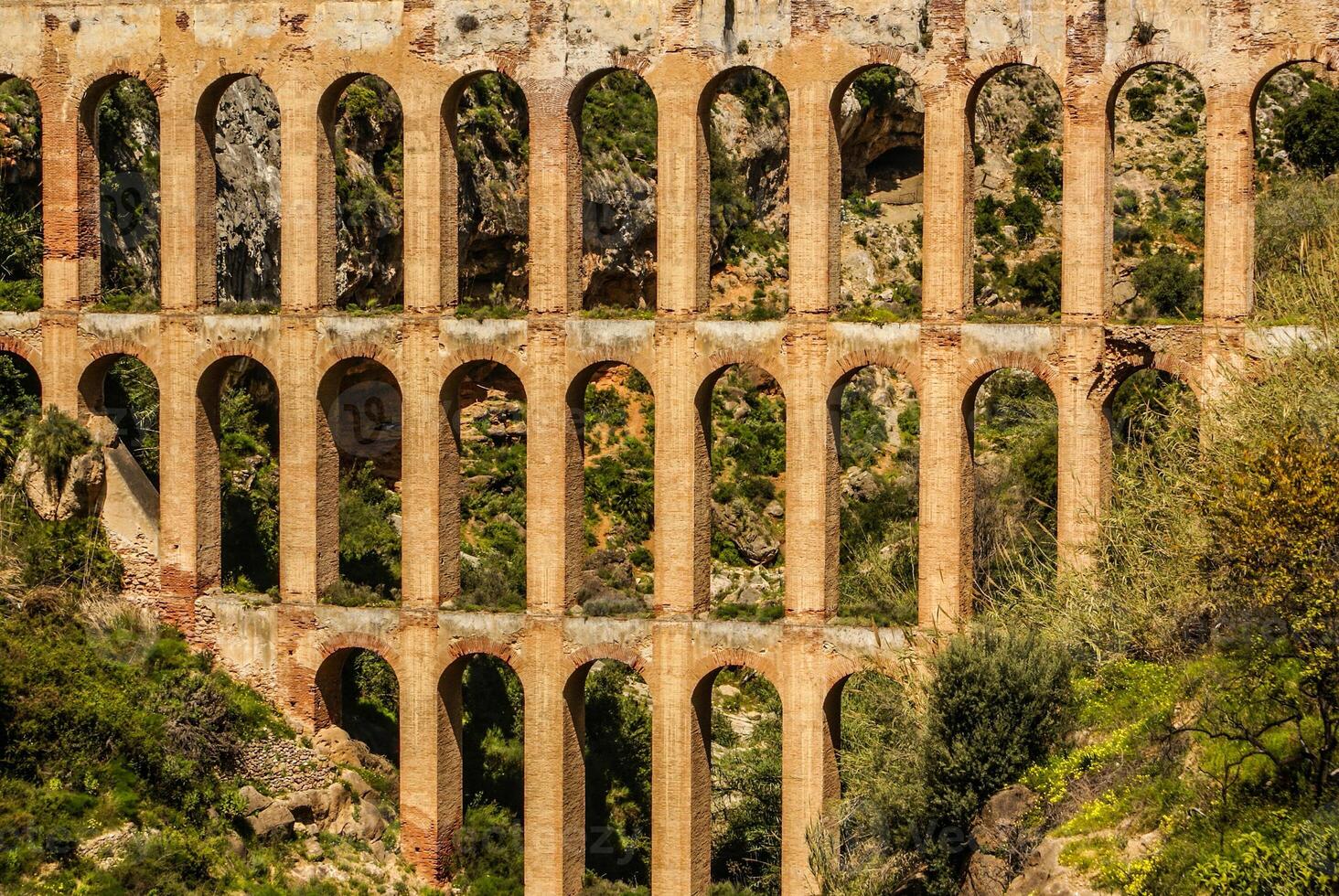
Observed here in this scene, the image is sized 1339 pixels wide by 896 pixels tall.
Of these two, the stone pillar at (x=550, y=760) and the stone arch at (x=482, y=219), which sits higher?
the stone arch at (x=482, y=219)

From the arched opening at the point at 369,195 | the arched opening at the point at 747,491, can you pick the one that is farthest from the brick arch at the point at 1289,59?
the arched opening at the point at 369,195

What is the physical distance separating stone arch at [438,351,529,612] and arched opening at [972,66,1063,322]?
15.4m

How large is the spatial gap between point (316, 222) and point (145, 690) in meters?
9.26

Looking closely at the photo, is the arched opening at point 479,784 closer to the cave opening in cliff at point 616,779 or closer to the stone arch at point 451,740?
the stone arch at point 451,740

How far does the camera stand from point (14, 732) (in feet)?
112

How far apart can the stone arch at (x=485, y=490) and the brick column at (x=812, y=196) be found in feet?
18.6

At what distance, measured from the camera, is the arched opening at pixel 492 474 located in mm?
48375

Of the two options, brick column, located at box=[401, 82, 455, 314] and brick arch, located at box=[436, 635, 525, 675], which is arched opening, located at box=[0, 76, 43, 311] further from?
brick arch, located at box=[436, 635, 525, 675]

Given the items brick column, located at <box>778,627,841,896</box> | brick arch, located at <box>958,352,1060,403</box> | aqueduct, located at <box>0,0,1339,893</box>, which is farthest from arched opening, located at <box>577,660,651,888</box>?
brick arch, located at <box>958,352,1060,403</box>

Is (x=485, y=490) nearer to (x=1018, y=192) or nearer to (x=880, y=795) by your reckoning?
(x=880, y=795)

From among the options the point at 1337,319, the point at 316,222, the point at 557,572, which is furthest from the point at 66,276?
the point at 1337,319

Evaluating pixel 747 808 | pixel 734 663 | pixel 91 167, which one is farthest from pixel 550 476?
pixel 91 167

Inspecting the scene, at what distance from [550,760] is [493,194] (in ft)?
63.0

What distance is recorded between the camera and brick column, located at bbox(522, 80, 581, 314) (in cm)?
3797
